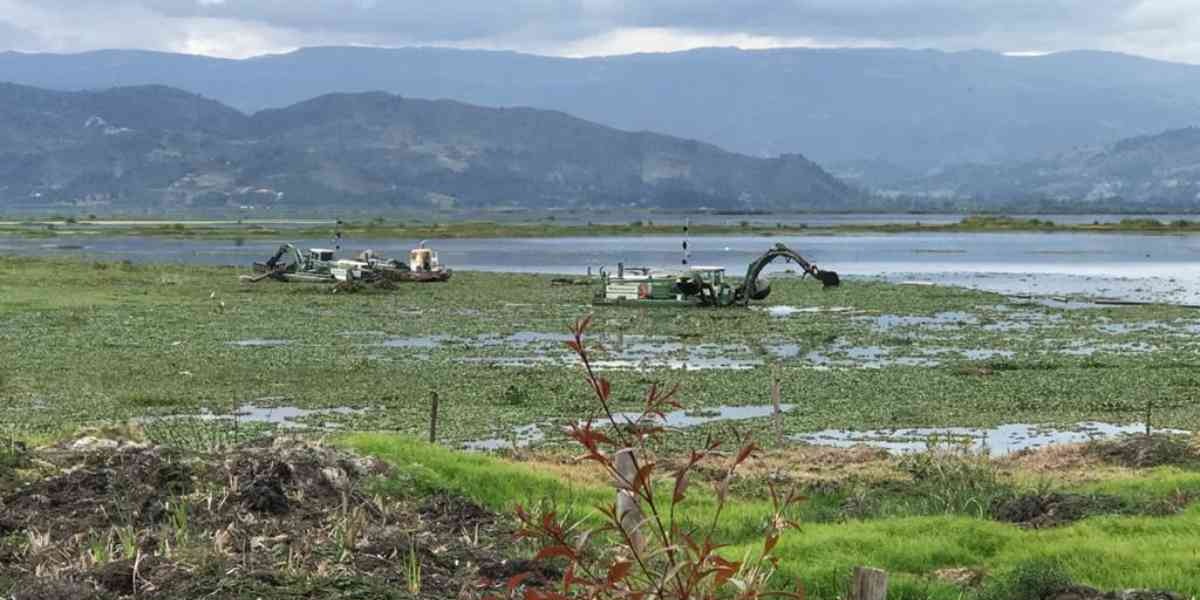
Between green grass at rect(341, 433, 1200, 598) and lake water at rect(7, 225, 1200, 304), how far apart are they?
4439cm

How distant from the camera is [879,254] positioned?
100m

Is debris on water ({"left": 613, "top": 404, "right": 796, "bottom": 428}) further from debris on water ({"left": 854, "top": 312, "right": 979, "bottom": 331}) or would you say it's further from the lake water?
the lake water

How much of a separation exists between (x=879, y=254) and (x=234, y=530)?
92529 millimetres

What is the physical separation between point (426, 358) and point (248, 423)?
11.0 metres

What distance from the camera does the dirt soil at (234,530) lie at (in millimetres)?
9180

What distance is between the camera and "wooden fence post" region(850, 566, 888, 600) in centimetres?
604

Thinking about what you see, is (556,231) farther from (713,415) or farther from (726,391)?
(713,415)

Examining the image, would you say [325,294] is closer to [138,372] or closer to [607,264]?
[138,372]

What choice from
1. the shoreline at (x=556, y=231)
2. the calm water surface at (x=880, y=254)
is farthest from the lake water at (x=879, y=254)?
the shoreline at (x=556, y=231)

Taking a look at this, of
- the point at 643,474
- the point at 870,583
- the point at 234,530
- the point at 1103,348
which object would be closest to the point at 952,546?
the point at 870,583

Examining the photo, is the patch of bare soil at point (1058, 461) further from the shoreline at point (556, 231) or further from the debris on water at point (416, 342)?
the shoreline at point (556, 231)

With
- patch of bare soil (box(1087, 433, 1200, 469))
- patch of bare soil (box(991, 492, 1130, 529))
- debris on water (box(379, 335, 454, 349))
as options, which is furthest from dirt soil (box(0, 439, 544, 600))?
debris on water (box(379, 335, 454, 349))

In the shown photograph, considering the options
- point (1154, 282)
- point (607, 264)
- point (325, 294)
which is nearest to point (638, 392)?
point (325, 294)

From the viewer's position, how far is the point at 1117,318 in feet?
147
